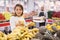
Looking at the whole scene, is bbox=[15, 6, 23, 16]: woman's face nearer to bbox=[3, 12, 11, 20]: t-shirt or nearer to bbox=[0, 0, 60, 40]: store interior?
bbox=[0, 0, 60, 40]: store interior

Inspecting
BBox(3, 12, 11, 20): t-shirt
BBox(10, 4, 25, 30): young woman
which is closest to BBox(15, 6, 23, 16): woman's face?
BBox(10, 4, 25, 30): young woman

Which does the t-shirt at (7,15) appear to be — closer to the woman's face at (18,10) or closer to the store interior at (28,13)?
the store interior at (28,13)

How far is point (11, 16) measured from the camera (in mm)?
2523

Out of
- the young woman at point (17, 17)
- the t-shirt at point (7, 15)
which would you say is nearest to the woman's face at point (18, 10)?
the young woman at point (17, 17)

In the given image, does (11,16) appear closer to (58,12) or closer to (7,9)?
(7,9)

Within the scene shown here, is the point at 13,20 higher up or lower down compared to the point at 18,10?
lower down

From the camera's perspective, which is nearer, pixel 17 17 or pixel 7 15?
pixel 17 17

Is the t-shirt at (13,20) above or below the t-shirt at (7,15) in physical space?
below

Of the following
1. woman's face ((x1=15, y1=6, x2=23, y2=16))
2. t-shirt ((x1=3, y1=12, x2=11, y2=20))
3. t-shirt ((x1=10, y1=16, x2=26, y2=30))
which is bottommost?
t-shirt ((x1=10, y1=16, x2=26, y2=30))

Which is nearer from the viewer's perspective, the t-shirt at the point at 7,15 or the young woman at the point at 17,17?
the young woman at the point at 17,17

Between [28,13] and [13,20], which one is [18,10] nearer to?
[13,20]

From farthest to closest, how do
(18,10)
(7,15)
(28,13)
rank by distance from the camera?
(28,13)
(7,15)
(18,10)

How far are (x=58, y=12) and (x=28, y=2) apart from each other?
2.06ft

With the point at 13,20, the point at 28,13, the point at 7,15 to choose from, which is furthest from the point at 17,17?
the point at 28,13
